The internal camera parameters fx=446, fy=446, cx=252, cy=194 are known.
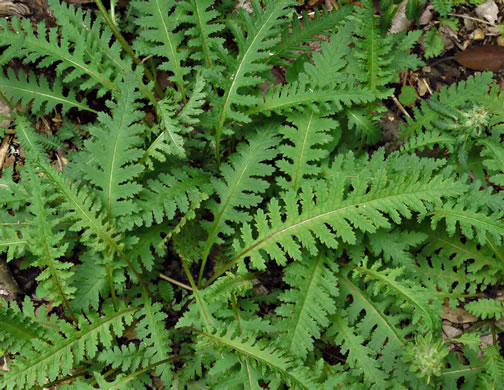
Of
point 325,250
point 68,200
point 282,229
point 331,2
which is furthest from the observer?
point 331,2

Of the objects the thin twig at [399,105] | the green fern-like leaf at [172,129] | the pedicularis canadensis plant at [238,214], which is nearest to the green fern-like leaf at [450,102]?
the pedicularis canadensis plant at [238,214]

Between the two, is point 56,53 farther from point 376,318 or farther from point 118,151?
point 376,318

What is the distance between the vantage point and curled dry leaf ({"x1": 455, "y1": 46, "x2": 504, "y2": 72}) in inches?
145

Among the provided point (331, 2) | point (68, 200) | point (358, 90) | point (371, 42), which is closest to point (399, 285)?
point (358, 90)

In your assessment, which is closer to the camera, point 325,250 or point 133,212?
point 133,212

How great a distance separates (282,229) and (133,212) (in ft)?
3.08

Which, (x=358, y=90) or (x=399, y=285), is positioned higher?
(x=358, y=90)

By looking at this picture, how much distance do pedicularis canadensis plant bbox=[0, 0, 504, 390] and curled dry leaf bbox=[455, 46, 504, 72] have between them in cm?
59

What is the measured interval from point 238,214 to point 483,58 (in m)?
2.50

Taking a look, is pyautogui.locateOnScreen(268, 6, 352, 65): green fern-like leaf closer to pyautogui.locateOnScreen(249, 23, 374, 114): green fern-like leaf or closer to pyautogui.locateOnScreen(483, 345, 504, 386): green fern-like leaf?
pyautogui.locateOnScreen(249, 23, 374, 114): green fern-like leaf

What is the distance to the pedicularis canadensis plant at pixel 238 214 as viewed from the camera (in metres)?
2.63

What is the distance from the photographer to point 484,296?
3258 millimetres

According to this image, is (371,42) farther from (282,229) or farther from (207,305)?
(207,305)

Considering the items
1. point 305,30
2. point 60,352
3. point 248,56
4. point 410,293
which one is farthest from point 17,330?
point 305,30
